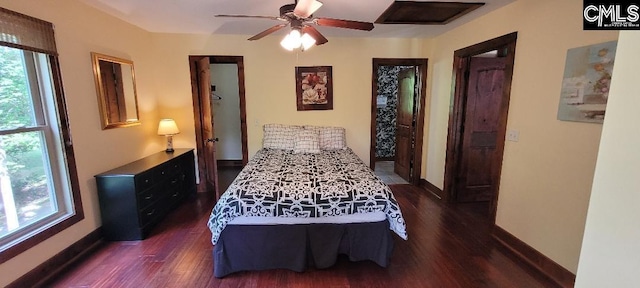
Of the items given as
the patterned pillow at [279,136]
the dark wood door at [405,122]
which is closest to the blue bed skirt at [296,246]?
the patterned pillow at [279,136]

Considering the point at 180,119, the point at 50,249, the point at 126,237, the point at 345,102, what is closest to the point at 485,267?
the point at 345,102

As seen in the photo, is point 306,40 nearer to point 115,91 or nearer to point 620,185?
point 620,185

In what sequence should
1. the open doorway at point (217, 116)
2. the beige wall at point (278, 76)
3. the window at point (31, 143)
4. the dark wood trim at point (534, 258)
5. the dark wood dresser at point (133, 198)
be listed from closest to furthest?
the window at point (31, 143)
the dark wood trim at point (534, 258)
the dark wood dresser at point (133, 198)
the open doorway at point (217, 116)
the beige wall at point (278, 76)

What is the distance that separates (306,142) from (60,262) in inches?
104

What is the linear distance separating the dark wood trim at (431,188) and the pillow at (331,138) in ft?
4.89

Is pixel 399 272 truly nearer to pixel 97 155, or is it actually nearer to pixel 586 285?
pixel 586 285

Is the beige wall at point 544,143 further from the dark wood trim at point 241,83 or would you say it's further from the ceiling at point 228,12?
the dark wood trim at point 241,83

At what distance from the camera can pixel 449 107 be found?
3512 mm

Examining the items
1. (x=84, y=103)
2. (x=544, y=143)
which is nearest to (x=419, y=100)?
(x=544, y=143)

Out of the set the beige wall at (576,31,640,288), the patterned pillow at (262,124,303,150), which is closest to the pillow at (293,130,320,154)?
the patterned pillow at (262,124,303,150)

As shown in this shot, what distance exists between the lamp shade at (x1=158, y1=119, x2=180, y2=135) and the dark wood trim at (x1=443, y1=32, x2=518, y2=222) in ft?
12.3

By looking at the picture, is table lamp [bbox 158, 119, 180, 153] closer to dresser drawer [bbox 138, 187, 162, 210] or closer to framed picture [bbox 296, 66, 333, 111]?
dresser drawer [bbox 138, 187, 162, 210]

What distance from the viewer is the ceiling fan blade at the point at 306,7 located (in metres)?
1.70

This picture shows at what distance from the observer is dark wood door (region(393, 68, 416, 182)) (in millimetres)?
4289
